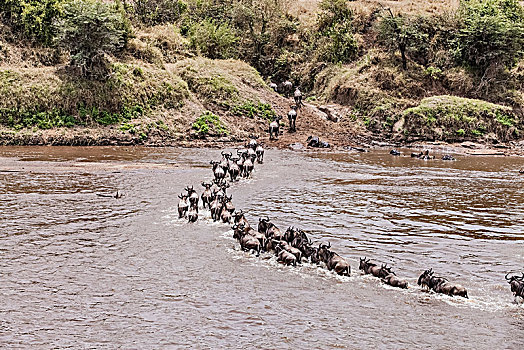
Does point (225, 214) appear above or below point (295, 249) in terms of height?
above

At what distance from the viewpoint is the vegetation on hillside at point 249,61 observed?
98.4 feet

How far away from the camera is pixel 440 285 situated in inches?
364

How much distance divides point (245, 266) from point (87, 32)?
77.1 feet

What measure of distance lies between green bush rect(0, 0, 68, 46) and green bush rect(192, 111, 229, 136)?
10.0m

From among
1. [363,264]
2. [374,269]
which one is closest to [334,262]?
[363,264]

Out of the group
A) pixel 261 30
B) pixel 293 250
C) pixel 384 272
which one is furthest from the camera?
pixel 261 30

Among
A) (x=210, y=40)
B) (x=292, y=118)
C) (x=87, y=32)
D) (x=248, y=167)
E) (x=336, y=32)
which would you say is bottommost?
(x=248, y=167)

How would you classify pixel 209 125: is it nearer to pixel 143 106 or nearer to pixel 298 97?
pixel 143 106

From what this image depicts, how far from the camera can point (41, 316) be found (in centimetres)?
807

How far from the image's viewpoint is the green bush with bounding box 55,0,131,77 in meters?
29.5

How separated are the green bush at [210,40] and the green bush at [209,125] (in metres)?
8.69

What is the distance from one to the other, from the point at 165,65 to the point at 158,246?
26.2 m

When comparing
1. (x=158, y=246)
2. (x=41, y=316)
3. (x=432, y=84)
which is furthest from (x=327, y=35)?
(x=41, y=316)

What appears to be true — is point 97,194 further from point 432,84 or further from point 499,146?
point 432,84
